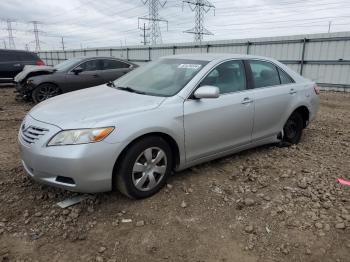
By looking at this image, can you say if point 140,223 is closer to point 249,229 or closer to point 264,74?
point 249,229

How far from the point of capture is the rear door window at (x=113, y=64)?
9.56m

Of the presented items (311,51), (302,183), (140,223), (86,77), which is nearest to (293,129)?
(302,183)

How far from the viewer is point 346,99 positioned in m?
11.1

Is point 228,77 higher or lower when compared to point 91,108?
higher

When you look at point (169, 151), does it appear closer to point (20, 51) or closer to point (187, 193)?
point (187, 193)

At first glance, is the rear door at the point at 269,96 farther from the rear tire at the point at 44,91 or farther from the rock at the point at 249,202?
the rear tire at the point at 44,91

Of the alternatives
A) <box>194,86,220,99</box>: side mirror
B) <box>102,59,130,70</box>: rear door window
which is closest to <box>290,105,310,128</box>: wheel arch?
<box>194,86,220,99</box>: side mirror

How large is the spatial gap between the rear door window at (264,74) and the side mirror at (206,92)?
115 centimetres

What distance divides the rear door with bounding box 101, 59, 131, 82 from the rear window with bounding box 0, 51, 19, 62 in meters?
6.22

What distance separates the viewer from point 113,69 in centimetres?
966

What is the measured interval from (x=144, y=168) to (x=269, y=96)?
2262 mm

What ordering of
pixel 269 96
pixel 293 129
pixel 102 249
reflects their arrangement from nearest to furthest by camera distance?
pixel 102 249 < pixel 269 96 < pixel 293 129

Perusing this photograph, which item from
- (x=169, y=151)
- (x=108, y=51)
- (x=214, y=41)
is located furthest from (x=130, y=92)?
(x=108, y=51)

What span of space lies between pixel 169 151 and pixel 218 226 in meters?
0.96
